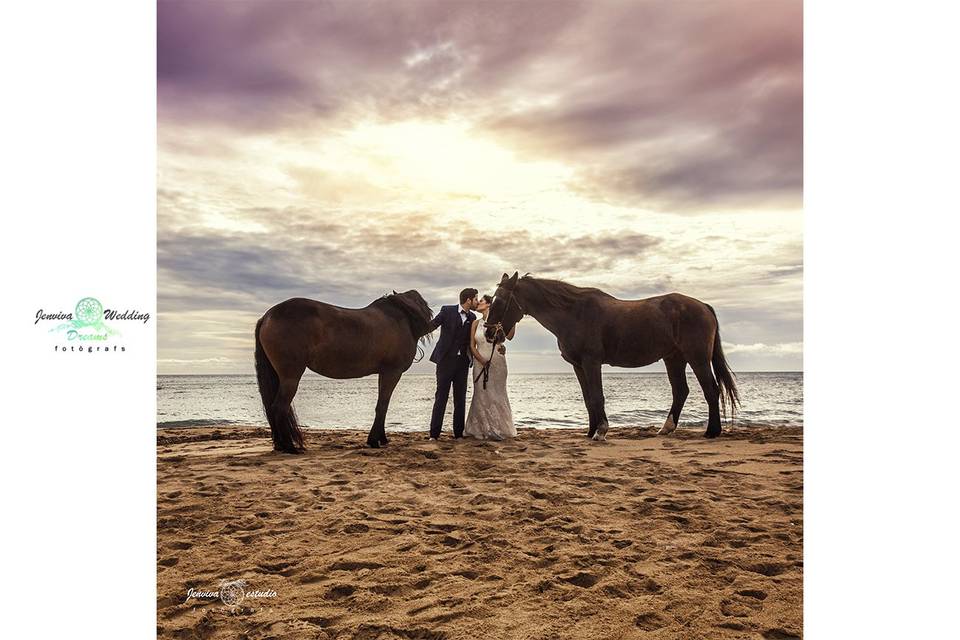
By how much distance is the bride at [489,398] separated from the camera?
5.39 m

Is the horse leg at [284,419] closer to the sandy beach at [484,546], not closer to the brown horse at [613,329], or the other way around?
the sandy beach at [484,546]

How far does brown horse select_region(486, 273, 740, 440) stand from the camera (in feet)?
17.8

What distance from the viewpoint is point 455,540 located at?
Answer: 8.95 ft

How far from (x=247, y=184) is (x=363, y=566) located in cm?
277

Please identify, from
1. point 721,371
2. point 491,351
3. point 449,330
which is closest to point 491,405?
point 491,351

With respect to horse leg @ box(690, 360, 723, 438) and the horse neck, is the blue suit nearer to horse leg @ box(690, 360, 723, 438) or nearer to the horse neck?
the horse neck

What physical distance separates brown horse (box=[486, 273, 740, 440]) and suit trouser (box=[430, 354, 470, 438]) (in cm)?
38

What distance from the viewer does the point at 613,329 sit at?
220 inches

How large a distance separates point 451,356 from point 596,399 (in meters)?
1.35

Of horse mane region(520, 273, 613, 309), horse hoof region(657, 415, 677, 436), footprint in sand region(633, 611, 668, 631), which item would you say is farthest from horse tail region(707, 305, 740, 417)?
footprint in sand region(633, 611, 668, 631)
